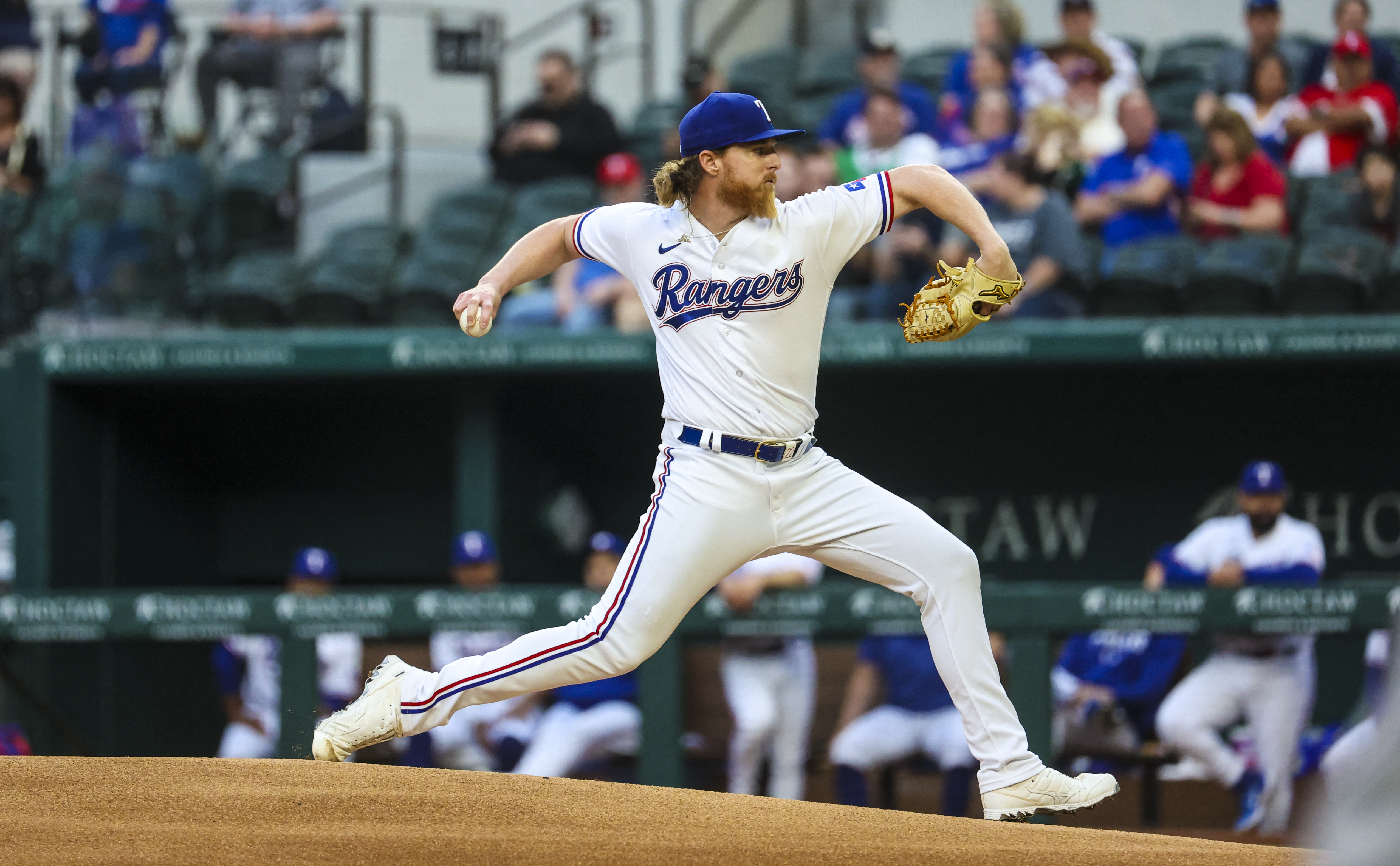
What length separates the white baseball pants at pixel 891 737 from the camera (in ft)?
19.7

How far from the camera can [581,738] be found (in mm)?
6148

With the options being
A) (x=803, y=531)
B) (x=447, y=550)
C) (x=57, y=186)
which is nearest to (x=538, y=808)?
(x=803, y=531)

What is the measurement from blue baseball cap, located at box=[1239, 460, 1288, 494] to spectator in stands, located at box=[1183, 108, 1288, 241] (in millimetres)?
1491

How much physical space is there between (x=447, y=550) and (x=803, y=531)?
17.1ft

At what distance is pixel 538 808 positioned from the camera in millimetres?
3344

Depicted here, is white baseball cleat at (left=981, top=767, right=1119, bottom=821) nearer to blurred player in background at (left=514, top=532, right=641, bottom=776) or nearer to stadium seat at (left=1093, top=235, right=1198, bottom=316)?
blurred player in background at (left=514, top=532, right=641, bottom=776)

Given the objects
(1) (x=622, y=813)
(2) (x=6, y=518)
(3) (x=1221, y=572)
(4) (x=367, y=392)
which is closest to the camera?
(1) (x=622, y=813)

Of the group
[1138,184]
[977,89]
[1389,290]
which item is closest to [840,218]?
[1389,290]

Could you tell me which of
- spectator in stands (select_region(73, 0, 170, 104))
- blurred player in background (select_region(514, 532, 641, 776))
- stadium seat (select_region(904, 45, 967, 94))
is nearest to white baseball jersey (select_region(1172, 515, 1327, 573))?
blurred player in background (select_region(514, 532, 641, 776))

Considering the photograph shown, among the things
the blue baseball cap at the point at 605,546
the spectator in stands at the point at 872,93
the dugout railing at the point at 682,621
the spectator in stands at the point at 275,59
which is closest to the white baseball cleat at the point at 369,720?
the dugout railing at the point at 682,621

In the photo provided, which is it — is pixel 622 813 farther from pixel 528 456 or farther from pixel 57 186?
pixel 57 186

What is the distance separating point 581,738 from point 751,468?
2.96m

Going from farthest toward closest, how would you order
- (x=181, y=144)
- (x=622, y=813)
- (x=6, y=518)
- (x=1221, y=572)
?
(x=181, y=144)
(x=6, y=518)
(x=1221, y=572)
(x=622, y=813)

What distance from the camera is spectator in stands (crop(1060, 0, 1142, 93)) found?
8.16 m
